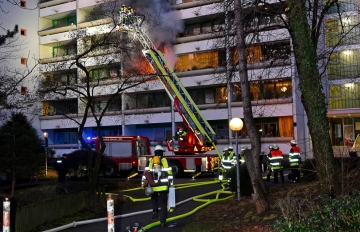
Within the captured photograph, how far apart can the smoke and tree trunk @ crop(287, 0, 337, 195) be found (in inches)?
744

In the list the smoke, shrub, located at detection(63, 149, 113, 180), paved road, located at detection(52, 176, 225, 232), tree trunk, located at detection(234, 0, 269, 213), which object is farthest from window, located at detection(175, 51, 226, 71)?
tree trunk, located at detection(234, 0, 269, 213)

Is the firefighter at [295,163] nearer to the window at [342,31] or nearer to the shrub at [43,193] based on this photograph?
the window at [342,31]

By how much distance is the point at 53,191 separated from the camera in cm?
1104

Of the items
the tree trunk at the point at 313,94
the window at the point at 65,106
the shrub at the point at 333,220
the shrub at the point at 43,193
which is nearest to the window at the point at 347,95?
the window at the point at 65,106

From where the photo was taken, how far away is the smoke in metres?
28.2

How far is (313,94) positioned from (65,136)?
39.0m

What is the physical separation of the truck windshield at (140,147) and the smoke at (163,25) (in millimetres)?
7171

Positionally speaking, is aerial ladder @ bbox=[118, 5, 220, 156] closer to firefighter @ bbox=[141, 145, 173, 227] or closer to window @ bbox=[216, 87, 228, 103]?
window @ bbox=[216, 87, 228, 103]

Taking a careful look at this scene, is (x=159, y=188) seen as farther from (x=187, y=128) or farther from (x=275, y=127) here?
(x=275, y=127)

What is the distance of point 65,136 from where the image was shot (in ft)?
149

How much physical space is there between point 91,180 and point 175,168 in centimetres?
1019

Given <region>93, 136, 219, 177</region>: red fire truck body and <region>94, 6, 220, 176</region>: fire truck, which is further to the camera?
<region>93, 136, 219, 177</region>: red fire truck body

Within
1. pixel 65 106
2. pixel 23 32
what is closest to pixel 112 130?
pixel 65 106

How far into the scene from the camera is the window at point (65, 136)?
4462 cm
